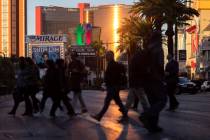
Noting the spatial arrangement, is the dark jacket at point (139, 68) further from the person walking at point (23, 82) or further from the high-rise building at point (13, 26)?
the high-rise building at point (13, 26)

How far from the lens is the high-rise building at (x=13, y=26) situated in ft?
452

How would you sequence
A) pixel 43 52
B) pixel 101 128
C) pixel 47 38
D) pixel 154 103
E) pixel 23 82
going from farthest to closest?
pixel 47 38 → pixel 43 52 → pixel 23 82 → pixel 101 128 → pixel 154 103

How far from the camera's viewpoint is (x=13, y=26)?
138375 millimetres

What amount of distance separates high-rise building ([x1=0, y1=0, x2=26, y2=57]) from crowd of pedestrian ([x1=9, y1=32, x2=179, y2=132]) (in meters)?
121

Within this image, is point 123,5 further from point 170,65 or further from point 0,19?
point 170,65

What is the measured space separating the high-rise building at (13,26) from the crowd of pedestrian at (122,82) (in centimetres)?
12071

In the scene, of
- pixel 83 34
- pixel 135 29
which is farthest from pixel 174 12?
pixel 83 34

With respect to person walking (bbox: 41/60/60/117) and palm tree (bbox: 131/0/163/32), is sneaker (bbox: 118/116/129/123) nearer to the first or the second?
person walking (bbox: 41/60/60/117)

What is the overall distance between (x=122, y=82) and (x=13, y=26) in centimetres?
12573

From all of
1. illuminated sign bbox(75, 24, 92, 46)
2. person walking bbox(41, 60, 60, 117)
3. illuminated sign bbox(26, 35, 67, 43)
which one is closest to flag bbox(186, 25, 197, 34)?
illuminated sign bbox(26, 35, 67, 43)

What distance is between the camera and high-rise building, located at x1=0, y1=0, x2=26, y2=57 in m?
138

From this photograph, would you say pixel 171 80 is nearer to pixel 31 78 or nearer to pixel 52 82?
pixel 52 82

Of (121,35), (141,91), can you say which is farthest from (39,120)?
(121,35)

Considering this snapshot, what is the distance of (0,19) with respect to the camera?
139 m
